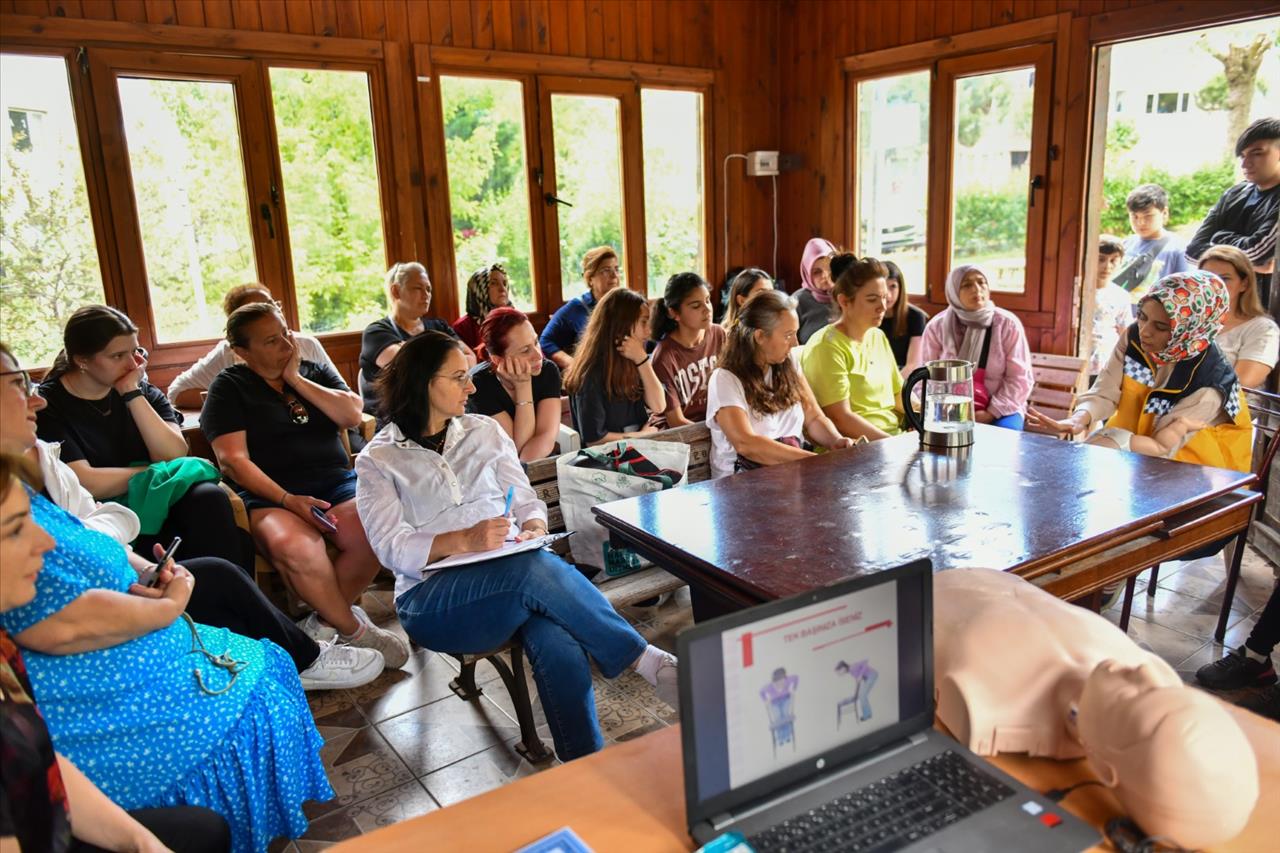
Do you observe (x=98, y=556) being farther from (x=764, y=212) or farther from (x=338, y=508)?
(x=764, y=212)

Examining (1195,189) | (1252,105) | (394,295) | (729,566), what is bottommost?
(729,566)

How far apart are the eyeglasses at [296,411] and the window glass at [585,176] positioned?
257cm

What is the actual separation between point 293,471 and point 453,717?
1.07 metres

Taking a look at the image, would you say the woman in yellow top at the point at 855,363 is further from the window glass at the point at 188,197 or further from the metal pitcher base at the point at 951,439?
the window glass at the point at 188,197

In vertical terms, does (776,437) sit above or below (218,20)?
below

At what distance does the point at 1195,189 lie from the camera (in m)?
5.60

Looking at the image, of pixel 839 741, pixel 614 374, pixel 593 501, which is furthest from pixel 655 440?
pixel 839 741

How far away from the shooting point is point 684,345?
362cm

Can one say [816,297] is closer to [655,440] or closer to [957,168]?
[957,168]

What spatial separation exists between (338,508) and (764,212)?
4.10 meters

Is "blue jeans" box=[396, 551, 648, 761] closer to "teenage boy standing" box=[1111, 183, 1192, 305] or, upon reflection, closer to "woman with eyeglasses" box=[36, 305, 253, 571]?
"woman with eyeglasses" box=[36, 305, 253, 571]

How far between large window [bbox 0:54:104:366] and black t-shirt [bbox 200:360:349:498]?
5.39 ft

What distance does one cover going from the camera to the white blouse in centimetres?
217

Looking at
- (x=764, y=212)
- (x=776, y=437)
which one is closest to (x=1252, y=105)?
(x=764, y=212)
